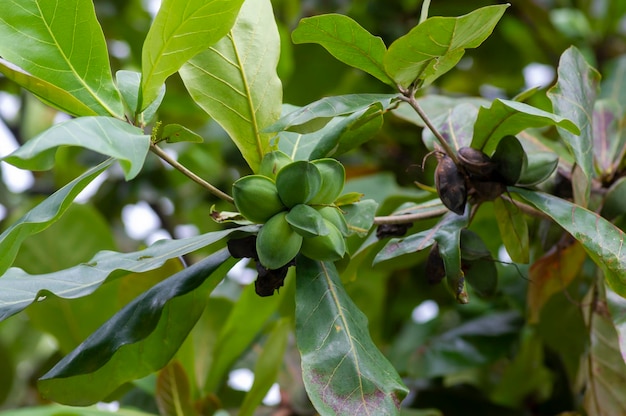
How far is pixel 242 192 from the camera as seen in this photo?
65cm

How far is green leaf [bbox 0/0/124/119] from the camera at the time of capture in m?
0.64

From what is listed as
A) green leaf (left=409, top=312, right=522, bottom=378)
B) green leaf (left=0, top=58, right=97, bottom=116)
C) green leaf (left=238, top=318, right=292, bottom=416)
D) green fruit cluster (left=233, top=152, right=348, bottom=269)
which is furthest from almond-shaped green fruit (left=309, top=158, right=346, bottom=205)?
green leaf (left=409, top=312, right=522, bottom=378)

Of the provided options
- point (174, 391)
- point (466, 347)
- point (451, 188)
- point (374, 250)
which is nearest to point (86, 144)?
point (451, 188)

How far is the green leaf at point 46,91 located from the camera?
62 centimetres

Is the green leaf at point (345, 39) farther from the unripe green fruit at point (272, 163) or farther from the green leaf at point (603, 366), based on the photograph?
the green leaf at point (603, 366)

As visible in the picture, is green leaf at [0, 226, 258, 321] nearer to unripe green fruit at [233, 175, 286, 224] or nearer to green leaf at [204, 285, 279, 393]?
unripe green fruit at [233, 175, 286, 224]

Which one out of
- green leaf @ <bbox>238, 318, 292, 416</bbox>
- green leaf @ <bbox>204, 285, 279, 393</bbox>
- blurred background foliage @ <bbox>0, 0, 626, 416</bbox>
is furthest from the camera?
blurred background foliage @ <bbox>0, 0, 626, 416</bbox>

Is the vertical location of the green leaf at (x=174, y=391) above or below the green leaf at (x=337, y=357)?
below

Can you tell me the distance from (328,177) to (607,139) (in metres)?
0.47

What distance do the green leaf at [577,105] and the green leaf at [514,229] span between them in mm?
67

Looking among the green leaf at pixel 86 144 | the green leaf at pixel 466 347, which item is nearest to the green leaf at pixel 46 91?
the green leaf at pixel 86 144

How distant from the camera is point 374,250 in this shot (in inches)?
35.2

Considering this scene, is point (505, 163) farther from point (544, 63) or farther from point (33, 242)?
point (544, 63)

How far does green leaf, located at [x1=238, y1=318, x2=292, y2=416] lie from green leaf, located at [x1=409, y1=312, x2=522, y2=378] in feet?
1.15
